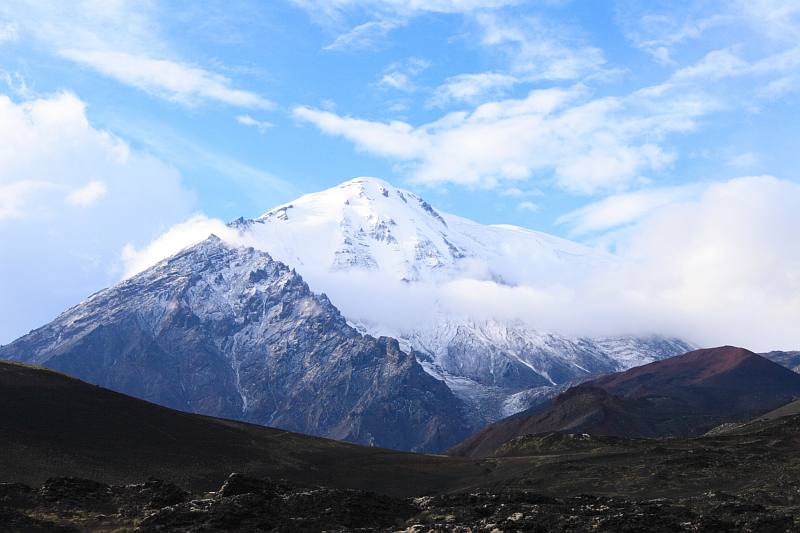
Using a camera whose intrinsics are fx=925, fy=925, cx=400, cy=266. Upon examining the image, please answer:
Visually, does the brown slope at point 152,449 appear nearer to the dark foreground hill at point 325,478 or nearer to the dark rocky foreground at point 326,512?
the dark foreground hill at point 325,478

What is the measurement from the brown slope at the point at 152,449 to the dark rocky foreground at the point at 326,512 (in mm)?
19057

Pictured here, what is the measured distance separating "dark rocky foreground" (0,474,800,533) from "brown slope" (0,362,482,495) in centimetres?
1906

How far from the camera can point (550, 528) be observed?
59.1 metres

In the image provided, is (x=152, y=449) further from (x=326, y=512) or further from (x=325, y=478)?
(x=326, y=512)

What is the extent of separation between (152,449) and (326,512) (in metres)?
51.9

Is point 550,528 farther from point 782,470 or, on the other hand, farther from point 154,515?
point 782,470

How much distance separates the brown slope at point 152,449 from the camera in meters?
97.9

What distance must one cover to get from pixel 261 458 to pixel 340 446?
82.3ft

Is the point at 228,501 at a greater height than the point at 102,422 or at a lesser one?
lesser

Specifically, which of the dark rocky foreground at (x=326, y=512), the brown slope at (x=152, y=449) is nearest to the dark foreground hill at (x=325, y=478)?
the dark rocky foreground at (x=326, y=512)

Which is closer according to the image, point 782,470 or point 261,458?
point 782,470

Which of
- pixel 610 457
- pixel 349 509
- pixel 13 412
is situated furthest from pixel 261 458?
pixel 349 509

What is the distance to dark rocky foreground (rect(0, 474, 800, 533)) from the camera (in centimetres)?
5959

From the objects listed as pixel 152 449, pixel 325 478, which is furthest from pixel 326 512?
pixel 152 449
